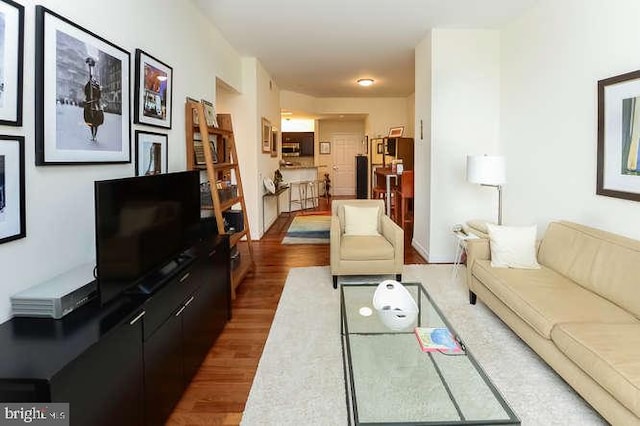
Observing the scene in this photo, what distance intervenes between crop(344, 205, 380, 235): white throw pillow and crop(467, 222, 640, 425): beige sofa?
4.24 ft

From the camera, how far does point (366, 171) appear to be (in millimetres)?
9594

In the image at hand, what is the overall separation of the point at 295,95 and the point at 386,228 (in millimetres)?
5875

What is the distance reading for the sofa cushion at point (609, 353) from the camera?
1.62 meters

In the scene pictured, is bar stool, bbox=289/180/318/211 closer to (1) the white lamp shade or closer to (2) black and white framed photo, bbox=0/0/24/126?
(1) the white lamp shade

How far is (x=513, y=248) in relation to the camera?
3.18 metres

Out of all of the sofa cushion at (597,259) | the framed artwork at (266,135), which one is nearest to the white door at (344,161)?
the framed artwork at (266,135)

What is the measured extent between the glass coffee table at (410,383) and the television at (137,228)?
3.67 ft

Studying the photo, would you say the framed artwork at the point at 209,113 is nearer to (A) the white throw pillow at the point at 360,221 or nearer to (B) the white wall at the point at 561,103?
(A) the white throw pillow at the point at 360,221

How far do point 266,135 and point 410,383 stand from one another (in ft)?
19.0

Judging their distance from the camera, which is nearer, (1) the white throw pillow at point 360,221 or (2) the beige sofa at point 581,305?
(2) the beige sofa at point 581,305

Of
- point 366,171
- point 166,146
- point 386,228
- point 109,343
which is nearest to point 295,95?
point 366,171

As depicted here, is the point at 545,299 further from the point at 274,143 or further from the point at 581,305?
the point at 274,143

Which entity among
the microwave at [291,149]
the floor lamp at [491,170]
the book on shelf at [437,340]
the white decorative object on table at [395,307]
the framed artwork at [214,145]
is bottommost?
the book on shelf at [437,340]

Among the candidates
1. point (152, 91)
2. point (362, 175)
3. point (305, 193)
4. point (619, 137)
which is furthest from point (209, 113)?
point (305, 193)
